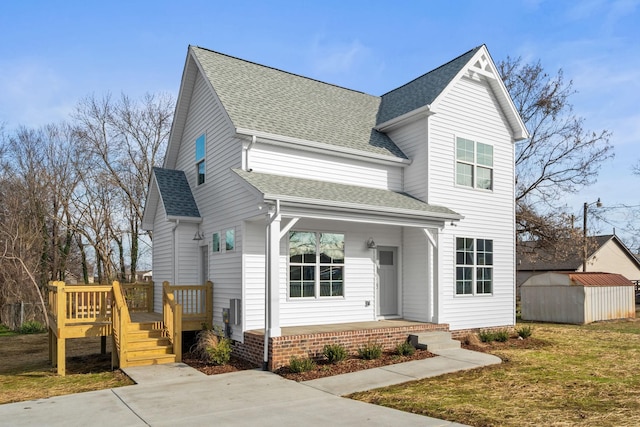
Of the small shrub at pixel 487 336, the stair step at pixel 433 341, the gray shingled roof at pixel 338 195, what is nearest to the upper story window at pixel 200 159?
the gray shingled roof at pixel 338 195

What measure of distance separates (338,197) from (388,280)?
3.66m

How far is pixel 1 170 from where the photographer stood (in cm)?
2742

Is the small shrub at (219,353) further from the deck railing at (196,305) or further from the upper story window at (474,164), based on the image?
the upper story window at (474,164)

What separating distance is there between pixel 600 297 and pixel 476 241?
940cm

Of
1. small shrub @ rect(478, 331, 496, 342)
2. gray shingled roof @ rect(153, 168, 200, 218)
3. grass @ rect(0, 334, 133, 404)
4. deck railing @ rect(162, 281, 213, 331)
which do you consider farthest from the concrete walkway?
gray shingled roof @ rect(153, 168, 200, 218)

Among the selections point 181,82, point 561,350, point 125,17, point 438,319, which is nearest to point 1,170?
point 181,82

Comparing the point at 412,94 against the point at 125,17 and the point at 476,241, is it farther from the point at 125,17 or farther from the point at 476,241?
the point at 125,17

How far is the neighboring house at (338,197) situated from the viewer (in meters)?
11.8

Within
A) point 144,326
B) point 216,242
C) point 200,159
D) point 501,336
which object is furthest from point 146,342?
point 501,336

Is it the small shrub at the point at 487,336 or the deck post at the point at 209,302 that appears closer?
the deck post at the point at 209,302

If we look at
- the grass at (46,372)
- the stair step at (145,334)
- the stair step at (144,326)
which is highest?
the stair step at (144,326)

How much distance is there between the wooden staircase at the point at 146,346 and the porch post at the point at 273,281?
280cm

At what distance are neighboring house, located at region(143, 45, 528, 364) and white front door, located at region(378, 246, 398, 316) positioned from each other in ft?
0.13

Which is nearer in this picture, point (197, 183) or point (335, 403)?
point (335, 403)
